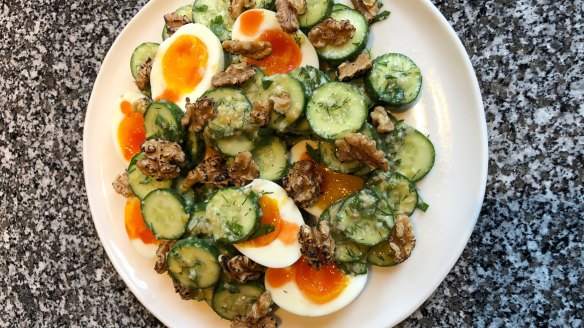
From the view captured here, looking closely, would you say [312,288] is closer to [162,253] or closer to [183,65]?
[162,253]

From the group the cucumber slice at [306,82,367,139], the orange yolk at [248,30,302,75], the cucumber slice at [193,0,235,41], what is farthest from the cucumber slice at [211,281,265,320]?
the cucumber slice at [193,0,235,41]

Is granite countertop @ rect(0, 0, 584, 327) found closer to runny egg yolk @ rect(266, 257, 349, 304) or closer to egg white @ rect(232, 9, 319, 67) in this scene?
runny egg yolk @ rect(266, 257, 349, 304)

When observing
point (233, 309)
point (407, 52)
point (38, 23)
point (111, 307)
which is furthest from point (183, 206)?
point (38, 23)

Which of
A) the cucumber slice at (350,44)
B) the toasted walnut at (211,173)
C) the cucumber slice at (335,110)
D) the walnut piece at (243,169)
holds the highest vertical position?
the cucumber slice at (350,44)

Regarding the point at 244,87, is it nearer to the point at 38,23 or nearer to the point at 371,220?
the point at 371,220

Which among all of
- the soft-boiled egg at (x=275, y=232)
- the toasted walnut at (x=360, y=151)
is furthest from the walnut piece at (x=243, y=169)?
the toasted walnut at (x=360, y=151)

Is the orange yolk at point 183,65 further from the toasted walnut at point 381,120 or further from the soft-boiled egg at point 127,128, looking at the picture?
the toasted walnut at point 381,120
